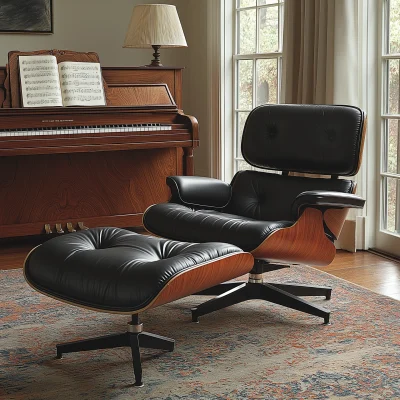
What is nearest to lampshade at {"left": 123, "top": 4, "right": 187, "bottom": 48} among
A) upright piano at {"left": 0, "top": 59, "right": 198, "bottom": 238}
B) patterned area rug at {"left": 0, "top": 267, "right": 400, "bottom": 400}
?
upright piano at {"left": 0, "top": 59, "right": 198, "bottom": 238}

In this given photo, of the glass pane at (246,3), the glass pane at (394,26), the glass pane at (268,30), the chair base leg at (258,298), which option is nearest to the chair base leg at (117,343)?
the chair base leg at (258,298)

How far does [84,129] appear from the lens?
168 inches

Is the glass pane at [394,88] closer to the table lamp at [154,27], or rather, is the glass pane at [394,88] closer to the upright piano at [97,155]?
the upright piano at [97,155]

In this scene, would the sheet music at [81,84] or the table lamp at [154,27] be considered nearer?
the sheet music at [81,84]

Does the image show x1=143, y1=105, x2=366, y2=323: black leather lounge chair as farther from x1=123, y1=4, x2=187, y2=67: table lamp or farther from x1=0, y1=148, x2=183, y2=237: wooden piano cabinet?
x1=123, y1=4, x2=187, y2=67: table lamp

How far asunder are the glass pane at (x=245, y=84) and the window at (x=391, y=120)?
1.32m

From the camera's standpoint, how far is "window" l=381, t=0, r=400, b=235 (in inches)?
160

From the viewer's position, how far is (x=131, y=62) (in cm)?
579

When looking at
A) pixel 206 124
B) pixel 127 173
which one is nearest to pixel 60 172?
pixel 127 173

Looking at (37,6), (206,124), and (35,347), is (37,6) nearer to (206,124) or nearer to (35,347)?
(206,124)

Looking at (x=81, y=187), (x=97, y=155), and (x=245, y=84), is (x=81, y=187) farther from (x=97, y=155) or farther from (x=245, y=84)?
(x=245, y=84)

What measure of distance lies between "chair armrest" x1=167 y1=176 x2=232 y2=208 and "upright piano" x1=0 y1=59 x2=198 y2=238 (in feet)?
3.27

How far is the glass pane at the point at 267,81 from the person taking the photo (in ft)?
16.5

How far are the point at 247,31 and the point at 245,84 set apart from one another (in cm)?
37
